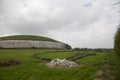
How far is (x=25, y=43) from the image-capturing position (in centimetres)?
6331

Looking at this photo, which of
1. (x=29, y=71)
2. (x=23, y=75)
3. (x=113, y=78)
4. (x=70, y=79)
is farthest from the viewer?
(x=29, y=71)

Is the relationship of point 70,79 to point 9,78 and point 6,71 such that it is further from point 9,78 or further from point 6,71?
point 6,71

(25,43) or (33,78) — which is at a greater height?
(25,43)

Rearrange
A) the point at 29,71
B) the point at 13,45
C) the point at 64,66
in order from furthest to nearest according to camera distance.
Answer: the point at 13,45 < the point at 64,66 < the point at 29,71

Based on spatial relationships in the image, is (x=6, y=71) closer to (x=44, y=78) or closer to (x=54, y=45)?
(x=44, y=78)

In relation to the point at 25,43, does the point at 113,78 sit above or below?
below

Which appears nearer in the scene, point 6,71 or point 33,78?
point 33,78

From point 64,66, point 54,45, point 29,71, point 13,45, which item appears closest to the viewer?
point 29,71

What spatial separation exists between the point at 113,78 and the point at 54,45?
53140 millimetres

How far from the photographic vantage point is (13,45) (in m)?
61.0

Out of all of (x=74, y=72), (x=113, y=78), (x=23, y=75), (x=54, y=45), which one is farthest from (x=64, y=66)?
(x=54, y=45)

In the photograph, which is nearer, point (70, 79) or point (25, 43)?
point (70, 79)

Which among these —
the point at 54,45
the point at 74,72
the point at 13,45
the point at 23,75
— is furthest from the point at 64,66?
the point at 54,45

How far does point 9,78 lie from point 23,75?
48.5 inches
